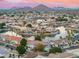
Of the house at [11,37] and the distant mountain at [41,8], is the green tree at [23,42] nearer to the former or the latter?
the house at [11,37]

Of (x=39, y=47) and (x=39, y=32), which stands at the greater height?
(x=39, y=32)

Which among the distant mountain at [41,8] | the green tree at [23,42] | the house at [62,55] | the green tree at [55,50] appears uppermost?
the distant mountain at [41,8]

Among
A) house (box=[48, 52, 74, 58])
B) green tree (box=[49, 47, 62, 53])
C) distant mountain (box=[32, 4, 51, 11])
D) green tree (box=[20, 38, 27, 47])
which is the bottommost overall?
house (box=[48, 52, 74, 58])

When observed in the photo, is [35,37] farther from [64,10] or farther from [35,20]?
[64,10]

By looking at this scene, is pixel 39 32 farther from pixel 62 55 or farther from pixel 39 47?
pixel 62 55

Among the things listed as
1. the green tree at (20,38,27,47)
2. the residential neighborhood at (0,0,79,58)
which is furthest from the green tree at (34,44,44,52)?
the green tree at (20,38,27,47)

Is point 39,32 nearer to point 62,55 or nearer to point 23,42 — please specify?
point 23,42

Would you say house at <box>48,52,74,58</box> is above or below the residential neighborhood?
below

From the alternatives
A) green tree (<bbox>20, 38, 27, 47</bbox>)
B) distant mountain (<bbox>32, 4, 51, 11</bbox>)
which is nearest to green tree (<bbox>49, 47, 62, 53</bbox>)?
green tree (<bbox>20, 38, 27, 47</bbox>)

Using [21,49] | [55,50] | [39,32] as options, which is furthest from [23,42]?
[55,50]

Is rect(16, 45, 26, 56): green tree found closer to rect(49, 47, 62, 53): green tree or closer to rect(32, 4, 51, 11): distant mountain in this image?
rect(49, 47, 62, 53): green tree

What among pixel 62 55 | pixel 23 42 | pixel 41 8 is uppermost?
pixel 41 8

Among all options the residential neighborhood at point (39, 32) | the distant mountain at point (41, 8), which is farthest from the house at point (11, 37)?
the distant mountain at point (41, 8)

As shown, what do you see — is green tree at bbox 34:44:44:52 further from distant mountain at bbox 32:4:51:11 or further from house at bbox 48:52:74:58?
distant mountain at bbox 32:4:51:11
